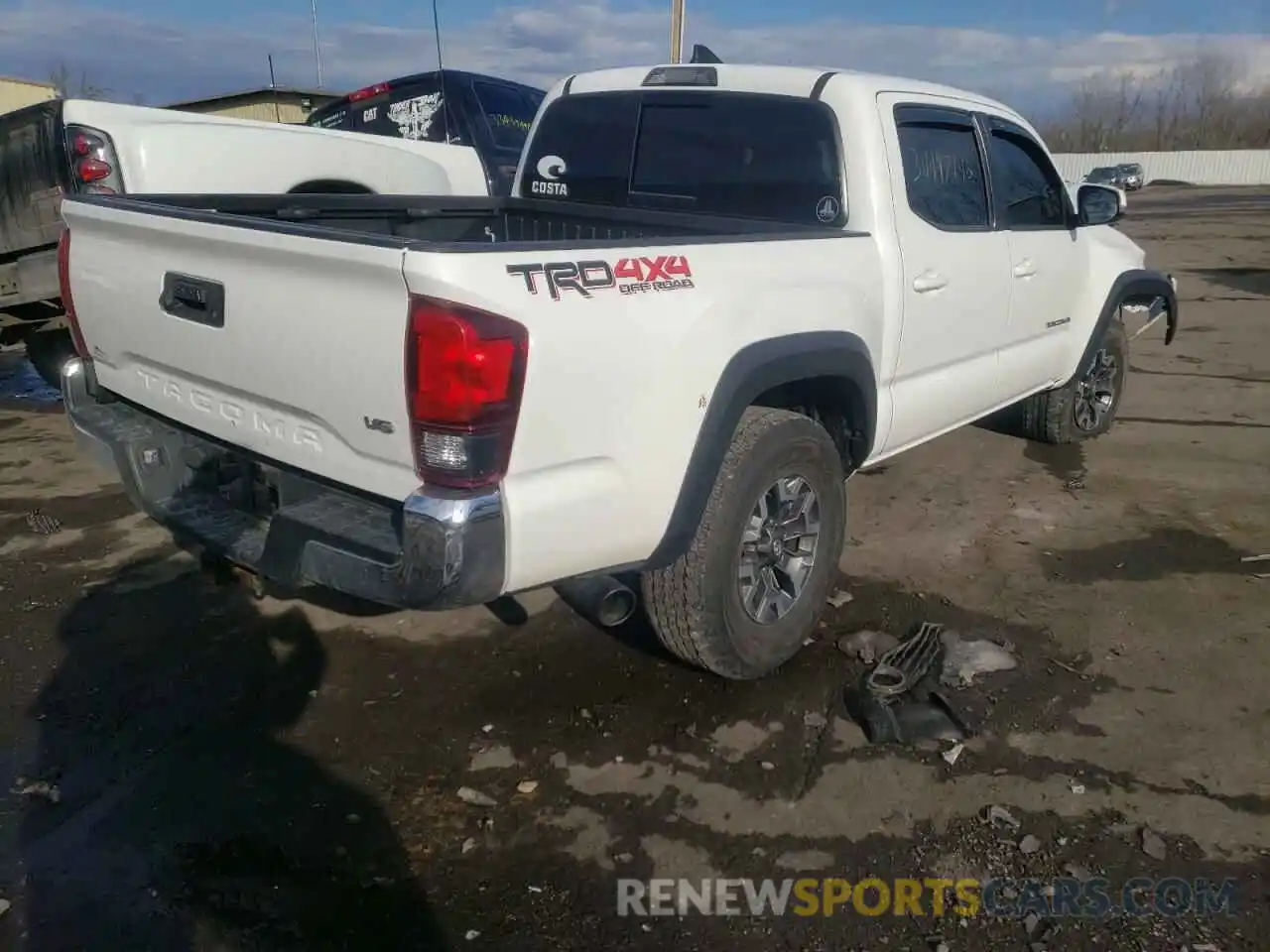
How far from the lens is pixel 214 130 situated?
5801 millimetres

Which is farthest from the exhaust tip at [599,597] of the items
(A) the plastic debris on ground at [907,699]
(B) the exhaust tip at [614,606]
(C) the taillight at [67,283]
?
(C) the taillight at [67,283]

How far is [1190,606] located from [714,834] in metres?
2.44

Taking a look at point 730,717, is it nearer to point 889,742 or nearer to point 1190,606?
point 889,742

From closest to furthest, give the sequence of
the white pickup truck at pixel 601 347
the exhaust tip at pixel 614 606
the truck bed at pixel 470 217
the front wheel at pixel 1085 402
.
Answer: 1. the white pickup truck at pixel 601 347
2. the exhaust tip at pixel 614 606
3. the truck bed at pixel 470 217
4. the front wheel at pixel 1085 402

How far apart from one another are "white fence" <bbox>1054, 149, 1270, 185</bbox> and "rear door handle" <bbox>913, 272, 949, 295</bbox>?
52596 millimetres

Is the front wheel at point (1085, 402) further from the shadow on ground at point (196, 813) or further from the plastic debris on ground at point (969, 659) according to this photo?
the shadow on ground at point (196, 813)

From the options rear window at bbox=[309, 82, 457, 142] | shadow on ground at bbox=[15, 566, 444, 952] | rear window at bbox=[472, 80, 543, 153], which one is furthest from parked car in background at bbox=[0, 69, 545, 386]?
shadow on ground at bbox=[15, 566, 444, 952]

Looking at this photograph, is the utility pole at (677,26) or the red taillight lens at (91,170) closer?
the red taillight lens at (91,170)

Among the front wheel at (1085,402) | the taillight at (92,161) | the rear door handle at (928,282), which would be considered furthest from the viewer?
the front wheel at (1085,402)

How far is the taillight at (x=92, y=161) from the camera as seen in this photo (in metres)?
5.39

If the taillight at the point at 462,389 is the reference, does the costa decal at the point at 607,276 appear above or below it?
above

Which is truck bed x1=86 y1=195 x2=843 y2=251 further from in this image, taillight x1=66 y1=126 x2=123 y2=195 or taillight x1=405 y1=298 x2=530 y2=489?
taillight x1=66 y1=126 x2=123 y2=195

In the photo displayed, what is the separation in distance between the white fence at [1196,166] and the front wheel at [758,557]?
53440 millimetres

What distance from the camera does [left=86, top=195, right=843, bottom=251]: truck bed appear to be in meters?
3.69
